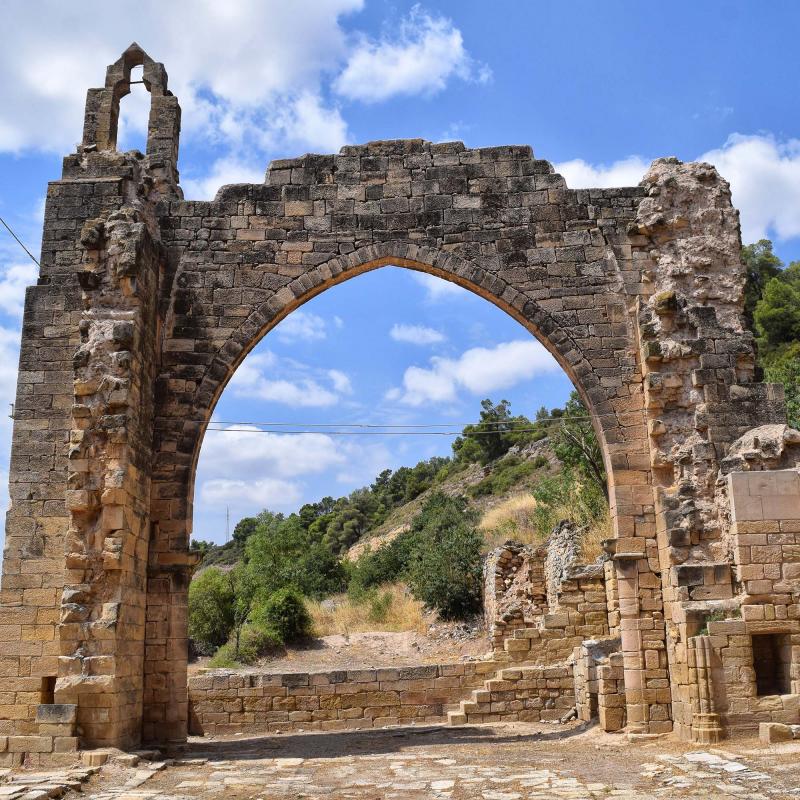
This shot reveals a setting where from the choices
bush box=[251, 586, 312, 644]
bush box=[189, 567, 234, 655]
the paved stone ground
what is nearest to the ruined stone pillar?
the paved stone ground

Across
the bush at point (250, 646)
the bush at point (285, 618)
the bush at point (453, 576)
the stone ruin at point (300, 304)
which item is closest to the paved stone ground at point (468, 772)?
the stone ruin at point (300, 304)

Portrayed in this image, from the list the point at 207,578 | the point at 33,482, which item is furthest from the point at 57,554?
the point at 207,578

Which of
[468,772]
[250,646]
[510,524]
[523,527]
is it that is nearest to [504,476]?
[510,524]

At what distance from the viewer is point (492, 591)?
14.5m

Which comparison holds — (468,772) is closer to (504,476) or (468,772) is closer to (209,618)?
(209,618)

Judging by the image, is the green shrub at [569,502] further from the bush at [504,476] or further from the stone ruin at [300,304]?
the bush at [504,476]

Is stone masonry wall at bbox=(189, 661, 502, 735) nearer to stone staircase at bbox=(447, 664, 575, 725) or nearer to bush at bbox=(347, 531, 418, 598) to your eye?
stone staircase at bbox=(447, 664, 575, 725)

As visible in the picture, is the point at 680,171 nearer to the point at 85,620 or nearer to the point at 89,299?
the point at 89,299

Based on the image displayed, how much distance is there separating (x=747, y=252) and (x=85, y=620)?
1483 inches

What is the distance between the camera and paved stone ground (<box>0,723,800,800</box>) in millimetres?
5965

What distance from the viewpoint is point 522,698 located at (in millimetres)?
10945

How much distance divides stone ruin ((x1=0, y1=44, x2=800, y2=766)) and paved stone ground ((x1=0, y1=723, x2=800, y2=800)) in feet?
2.02

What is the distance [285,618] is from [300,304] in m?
10.1

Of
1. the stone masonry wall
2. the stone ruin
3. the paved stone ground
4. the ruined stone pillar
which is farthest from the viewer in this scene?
the stone masonry wall
